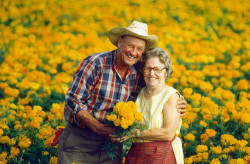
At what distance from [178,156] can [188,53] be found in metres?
4.07

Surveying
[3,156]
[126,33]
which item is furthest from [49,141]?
[126,33]

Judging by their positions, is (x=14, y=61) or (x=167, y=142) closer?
(x=167, y=142)

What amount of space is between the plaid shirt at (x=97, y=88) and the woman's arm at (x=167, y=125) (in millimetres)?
500

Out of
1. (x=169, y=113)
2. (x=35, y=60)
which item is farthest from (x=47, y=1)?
(x=169, y=113)

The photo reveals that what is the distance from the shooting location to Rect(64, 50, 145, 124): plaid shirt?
308cm

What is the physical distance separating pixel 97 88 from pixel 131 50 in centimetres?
53

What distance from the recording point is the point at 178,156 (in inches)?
119

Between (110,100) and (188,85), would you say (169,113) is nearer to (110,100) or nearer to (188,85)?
(110,100)

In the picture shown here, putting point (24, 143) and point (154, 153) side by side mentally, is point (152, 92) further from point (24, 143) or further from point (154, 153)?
point (24, 143)

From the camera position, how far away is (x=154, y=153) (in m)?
2.91

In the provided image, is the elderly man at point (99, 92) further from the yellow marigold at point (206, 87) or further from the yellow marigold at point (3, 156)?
the yellow marigold at point (206, 87)

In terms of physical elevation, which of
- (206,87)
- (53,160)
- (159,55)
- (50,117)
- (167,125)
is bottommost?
(53,160)

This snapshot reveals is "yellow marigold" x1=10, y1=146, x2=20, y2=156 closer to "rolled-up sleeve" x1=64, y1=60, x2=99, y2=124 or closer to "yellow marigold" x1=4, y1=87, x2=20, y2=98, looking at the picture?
"rolled-up sleeve" x1=64, y1=60, x2=99, y2=124

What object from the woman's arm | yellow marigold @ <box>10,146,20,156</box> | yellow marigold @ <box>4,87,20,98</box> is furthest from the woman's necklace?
yellow marigold @ <box>4,87,20,98</box>
